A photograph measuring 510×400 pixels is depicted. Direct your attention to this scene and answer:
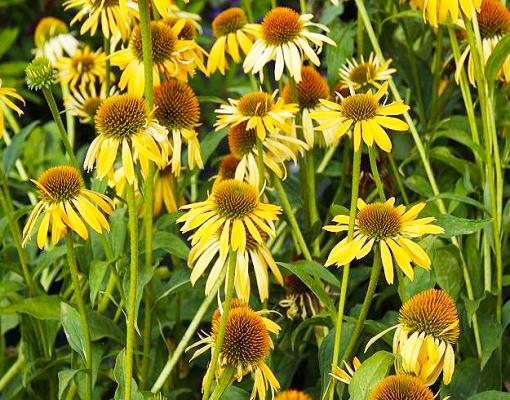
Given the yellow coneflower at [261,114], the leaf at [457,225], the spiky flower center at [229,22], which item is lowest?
the leaf at [457,225]

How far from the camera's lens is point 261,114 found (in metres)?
1.11

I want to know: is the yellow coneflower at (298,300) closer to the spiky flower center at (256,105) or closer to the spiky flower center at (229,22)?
the spiky flower center at (256,105)

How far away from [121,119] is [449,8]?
41cm

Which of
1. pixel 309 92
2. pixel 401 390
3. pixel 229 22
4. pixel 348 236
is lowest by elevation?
pixel 401 390

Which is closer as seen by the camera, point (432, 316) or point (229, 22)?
point (432, 316)

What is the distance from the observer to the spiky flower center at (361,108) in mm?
961

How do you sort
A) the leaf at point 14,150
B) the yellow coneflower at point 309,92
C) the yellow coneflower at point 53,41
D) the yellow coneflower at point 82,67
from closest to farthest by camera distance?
the yellow coneflower at point 309,92, the leaf at point 14,150, the yellow coneflower at point 82,67, the yellow coneflower at point 53,41

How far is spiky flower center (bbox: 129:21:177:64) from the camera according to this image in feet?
3.87

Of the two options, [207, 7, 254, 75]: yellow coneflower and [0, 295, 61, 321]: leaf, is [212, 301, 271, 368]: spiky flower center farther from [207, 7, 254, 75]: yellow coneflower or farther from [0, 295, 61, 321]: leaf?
[207, 7, 254, 75]: yellow coneflower

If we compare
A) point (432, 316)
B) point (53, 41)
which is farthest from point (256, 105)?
point (53, 41)

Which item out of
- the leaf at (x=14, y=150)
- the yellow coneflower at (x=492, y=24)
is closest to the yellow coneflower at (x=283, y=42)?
the yellow coneflower at (x=492, y=24)

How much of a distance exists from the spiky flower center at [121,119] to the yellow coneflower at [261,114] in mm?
150

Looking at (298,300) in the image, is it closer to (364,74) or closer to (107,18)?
(364,74)

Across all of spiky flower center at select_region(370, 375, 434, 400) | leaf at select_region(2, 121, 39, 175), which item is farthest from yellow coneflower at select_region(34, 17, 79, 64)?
spiky flower center at select_region(370, 375, 434, 400)
